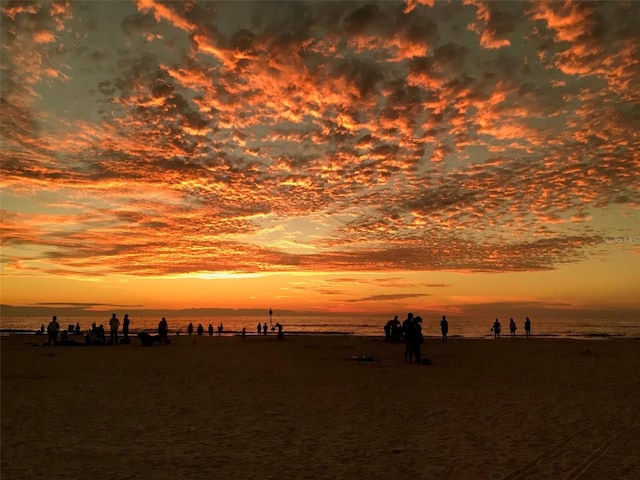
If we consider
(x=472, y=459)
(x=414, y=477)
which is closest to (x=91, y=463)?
(x=414, y=477)

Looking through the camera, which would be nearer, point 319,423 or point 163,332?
point 319,423

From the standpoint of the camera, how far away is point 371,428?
10977 millimetres

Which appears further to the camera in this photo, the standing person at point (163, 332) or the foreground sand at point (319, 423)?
the standing person at point (163, 332)


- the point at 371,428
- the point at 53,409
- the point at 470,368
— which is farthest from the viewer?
the point at 470,368

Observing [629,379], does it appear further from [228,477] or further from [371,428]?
[228,477]

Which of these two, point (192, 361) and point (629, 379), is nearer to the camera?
point (629, 379)

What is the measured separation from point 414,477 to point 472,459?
1.51 m

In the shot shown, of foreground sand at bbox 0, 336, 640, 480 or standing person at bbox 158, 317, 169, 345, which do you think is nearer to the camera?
foreground sand at bbox 0, 336, 640, 480

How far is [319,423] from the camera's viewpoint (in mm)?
11508

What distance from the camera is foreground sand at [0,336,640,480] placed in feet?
27.0

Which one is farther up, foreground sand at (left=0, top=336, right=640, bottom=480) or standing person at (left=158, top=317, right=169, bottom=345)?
standing person at (left=158, top=317, right=169, bottom=345)

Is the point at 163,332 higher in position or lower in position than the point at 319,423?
higher

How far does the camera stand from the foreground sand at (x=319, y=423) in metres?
8.23

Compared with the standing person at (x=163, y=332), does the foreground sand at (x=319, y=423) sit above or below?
below
